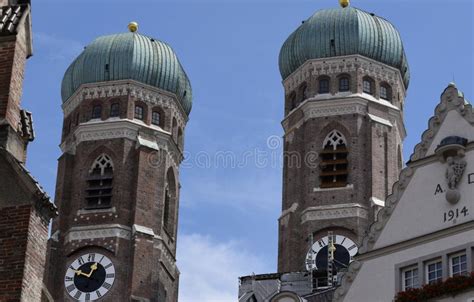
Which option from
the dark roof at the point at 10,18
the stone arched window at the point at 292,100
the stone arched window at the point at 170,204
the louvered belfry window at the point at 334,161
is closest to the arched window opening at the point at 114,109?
the stone arched window at the point at 170,204

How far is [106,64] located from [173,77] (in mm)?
3354

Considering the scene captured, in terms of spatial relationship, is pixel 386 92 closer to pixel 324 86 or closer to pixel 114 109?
pixel 324 86

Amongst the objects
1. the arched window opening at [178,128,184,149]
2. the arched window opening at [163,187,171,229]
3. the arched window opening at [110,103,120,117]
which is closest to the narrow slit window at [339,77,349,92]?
the arched window opening at [178,128,184,149]

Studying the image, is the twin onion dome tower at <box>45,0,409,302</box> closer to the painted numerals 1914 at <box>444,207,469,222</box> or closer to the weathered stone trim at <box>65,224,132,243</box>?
the weathered stone trim at <box>65,224,132,243</box>

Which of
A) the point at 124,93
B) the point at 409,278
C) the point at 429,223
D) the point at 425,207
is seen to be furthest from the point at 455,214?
the point at 124,93

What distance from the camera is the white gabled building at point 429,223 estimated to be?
28109 millimetres

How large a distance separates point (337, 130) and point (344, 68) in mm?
Result: 3308

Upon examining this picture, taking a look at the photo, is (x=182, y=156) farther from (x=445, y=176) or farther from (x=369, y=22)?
(x=445, y=176)

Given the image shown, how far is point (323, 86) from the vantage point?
221ft

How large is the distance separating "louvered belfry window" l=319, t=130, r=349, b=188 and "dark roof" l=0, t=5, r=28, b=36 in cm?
4190

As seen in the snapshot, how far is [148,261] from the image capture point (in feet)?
215

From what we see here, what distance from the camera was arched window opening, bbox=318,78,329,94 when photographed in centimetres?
6719

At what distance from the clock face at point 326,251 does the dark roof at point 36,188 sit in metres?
39.4

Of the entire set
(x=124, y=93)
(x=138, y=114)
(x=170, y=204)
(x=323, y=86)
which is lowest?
(x=170, y=204)
